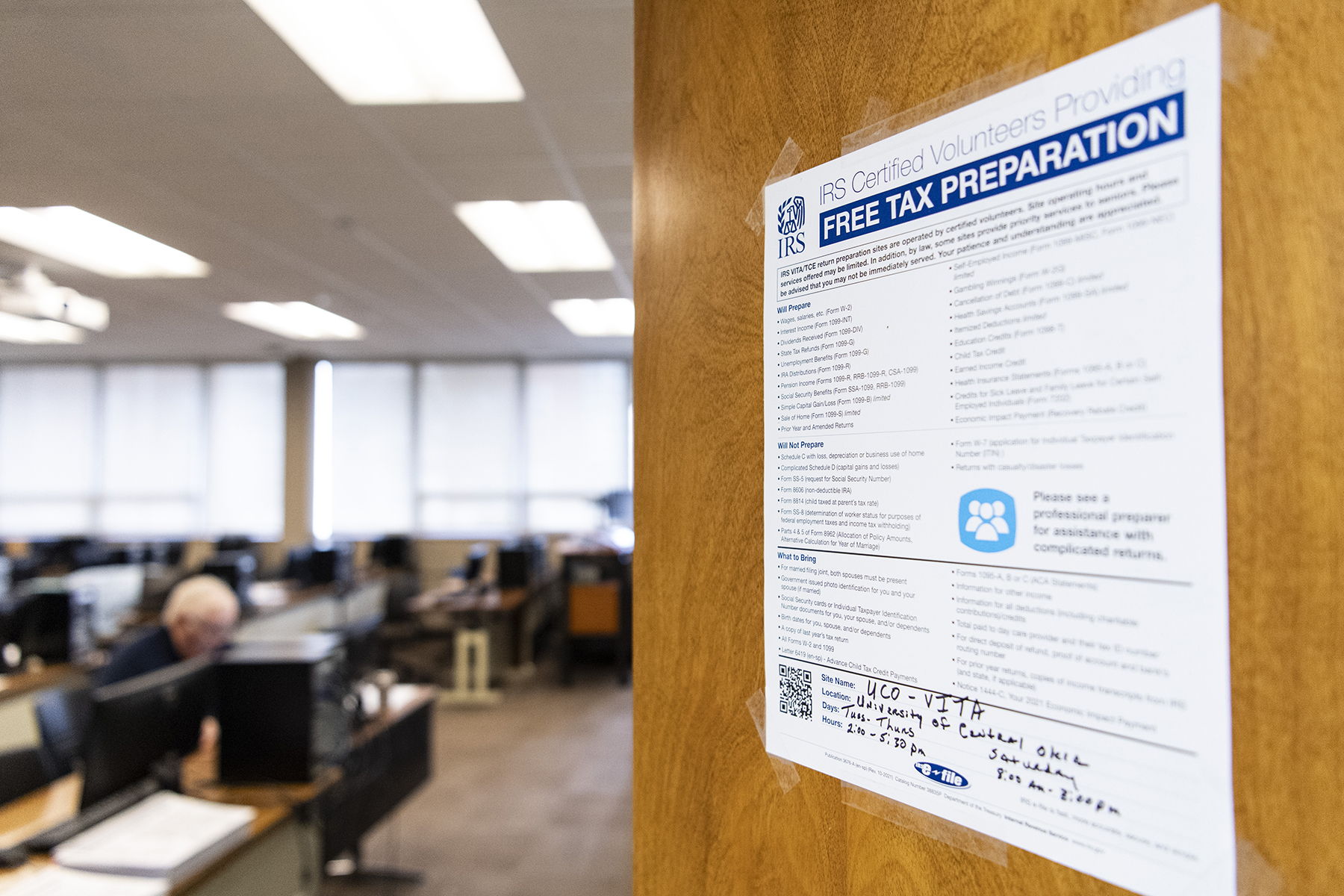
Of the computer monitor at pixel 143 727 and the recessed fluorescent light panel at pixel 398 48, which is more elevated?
the recessed fluorescent light panel at pixel 398 48

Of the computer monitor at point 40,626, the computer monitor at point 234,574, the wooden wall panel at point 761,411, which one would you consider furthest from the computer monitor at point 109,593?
the wooden wall panel at point 761,411

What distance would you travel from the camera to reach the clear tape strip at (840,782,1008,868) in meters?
0.64

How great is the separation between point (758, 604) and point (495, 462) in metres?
8.94

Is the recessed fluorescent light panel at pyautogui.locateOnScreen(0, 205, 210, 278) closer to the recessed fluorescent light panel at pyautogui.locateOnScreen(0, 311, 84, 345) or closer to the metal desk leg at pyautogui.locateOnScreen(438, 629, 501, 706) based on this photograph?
the recessed fluorescent light panel at pyautogui.locateOnScreen(0, 311, 84, 345)

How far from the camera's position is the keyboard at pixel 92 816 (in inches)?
74.0

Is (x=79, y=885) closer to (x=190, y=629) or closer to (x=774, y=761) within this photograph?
(x=190, y=629)

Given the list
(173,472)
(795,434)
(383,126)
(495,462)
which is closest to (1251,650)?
(795,434)

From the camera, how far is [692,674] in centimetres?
92

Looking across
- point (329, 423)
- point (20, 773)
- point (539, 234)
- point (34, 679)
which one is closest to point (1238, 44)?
point (20, 773)

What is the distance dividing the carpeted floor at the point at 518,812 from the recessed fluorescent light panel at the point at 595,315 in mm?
3108

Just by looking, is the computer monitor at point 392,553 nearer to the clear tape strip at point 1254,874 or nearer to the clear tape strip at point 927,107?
the clear tape strip at point 927,107

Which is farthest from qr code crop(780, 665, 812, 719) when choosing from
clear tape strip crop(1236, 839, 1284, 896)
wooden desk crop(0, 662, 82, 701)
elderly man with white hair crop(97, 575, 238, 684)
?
wooden desk crop(0, 662, 82, 701)

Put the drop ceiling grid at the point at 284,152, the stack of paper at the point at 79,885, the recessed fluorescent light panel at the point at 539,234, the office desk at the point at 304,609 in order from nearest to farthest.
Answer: the drop ceiling grid at the point at 284,152, the stack of paper at the point at 79,885, the recessed fluorescent light panel at the point at 539,234, the office desk at the point at 304,609

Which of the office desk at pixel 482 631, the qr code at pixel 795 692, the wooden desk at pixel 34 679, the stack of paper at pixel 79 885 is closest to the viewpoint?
the qr code at pixel 795 692
